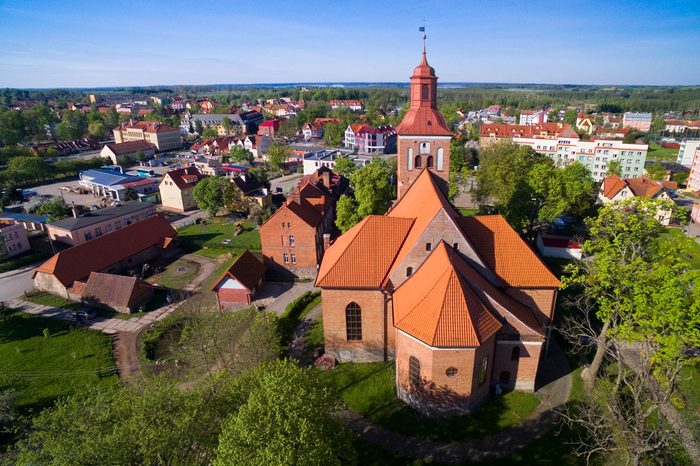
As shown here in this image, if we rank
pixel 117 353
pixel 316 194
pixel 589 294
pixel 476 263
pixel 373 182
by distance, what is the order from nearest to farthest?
pixel 589 294, pixel 476 263, pixel 117 353, pixel 373 182, pixel 316 194

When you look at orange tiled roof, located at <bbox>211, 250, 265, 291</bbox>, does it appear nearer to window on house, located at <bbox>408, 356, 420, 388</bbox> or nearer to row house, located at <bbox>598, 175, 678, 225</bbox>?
window on house, located at <bbox>408, 356, 420, 388</bbox>

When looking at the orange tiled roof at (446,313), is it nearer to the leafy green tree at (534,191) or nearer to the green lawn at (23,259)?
the leafy green tree at (534,191)

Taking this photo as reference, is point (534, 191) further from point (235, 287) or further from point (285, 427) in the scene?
point (285, 427)

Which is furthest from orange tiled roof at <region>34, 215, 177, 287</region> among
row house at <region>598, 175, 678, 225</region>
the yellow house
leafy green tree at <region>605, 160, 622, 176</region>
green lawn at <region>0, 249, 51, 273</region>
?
leafy green tree at <region>605, 160, 622, 176</region>

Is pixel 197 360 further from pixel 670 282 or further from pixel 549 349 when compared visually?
pixel 670 282

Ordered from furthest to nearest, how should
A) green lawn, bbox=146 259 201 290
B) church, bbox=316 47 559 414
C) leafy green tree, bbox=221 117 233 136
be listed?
leafy green tree, bbox=221 117 233 136 < green lawn, bbox=146 259 201 290 < church, bbox=316 47 559 414

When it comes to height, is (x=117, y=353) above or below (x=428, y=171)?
below

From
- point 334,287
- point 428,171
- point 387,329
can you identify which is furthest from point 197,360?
point 428,171
